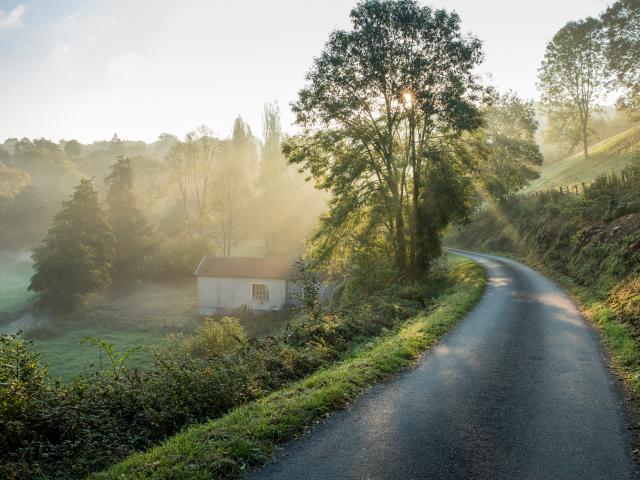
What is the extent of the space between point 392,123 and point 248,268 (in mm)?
23159

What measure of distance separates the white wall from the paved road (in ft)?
98.0

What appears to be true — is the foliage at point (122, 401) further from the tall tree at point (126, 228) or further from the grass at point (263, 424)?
the tall tree at point (126, 228)

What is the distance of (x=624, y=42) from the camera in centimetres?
4331

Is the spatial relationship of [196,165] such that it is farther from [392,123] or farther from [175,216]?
[392,123]

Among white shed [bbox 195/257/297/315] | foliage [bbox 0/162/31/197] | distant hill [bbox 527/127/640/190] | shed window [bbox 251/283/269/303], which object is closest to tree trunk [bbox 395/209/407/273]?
white shed [bbox 195/257/297/315]

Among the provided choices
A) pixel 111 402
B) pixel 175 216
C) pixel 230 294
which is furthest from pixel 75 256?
pixel 111 402

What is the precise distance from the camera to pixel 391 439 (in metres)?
7.20

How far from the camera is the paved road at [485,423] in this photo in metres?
6.33

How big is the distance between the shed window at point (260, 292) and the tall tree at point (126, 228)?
64.7 feet

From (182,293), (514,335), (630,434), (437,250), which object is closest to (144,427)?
(630,434)

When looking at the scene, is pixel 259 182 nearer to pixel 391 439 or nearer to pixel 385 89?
pixel 385 89

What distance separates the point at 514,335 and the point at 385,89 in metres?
16.1

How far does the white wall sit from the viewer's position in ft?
136

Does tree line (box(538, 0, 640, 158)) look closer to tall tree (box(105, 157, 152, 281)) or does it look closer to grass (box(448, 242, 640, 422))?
grass (box(448, 242, 640, 422))
